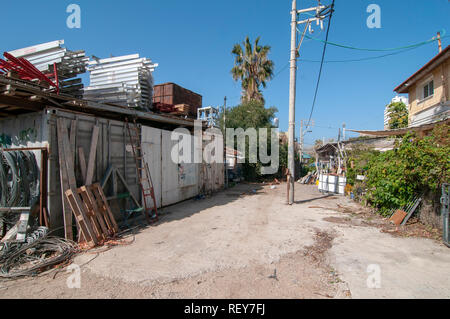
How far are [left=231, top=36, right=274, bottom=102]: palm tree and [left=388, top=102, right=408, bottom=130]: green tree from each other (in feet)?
39.6

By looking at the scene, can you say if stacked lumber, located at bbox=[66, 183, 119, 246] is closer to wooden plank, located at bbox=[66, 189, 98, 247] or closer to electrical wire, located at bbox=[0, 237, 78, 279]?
wooden plank, located at bbox=[66, 189, 98, 247]

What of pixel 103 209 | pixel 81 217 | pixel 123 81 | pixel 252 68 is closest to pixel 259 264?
pixel 81 217

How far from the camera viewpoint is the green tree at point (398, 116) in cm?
1948

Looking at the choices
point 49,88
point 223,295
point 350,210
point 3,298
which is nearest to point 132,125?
point 49,88

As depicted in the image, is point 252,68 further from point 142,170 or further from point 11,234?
point 11,234

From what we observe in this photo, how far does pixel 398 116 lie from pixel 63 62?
24.8 meters

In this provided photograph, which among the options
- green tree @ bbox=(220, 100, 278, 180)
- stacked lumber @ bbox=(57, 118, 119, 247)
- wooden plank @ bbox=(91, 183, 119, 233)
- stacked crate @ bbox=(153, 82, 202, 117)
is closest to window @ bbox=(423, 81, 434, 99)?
green tree @ bbox=(220, 100, 278, 180)

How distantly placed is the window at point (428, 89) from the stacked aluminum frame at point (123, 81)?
1388cm

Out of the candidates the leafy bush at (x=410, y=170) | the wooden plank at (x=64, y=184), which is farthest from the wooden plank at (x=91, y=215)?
the leafy bush at (x=410, y=170)

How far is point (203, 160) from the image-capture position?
11.1 meters

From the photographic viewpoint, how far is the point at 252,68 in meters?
19.3

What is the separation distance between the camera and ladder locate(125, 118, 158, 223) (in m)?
6.71

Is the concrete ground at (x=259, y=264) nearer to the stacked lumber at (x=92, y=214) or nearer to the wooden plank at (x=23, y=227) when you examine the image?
the stacked lumber at (x=92, y=214)
